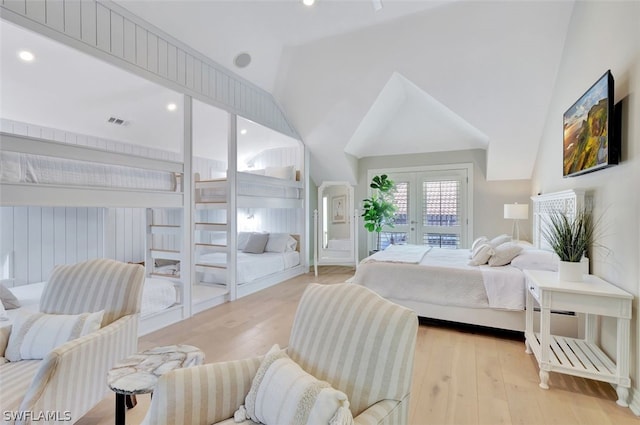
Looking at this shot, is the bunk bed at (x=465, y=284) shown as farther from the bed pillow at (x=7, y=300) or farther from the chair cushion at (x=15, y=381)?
the bed pillow at (x=7, y=300)

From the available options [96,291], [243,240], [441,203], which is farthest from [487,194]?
[96,291]

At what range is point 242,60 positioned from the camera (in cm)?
406

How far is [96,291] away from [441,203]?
543 centimetres

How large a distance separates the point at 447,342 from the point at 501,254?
1.08m

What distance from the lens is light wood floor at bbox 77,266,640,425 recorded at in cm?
182

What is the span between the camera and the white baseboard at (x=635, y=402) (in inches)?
71.4

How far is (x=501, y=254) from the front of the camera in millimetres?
3152

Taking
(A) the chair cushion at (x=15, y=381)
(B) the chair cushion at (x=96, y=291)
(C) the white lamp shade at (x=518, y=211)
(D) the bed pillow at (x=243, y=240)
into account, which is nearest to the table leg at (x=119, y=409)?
(A) the chair cushion at (x=15, y=381)

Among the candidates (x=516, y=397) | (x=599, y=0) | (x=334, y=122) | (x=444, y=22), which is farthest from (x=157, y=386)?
(x=334, y=122)

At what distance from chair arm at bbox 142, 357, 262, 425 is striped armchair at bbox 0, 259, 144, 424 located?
624 mm

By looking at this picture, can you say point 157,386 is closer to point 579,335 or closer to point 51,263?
point 579,335

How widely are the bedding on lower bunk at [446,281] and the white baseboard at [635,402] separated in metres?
0.98

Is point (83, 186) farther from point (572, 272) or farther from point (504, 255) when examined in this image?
point (504, 255)

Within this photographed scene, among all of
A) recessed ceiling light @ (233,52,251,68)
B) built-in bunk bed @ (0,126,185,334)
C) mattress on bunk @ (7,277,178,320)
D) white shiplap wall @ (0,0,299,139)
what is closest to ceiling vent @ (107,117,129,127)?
built-in bunk bed @ (0,126,185,334)
